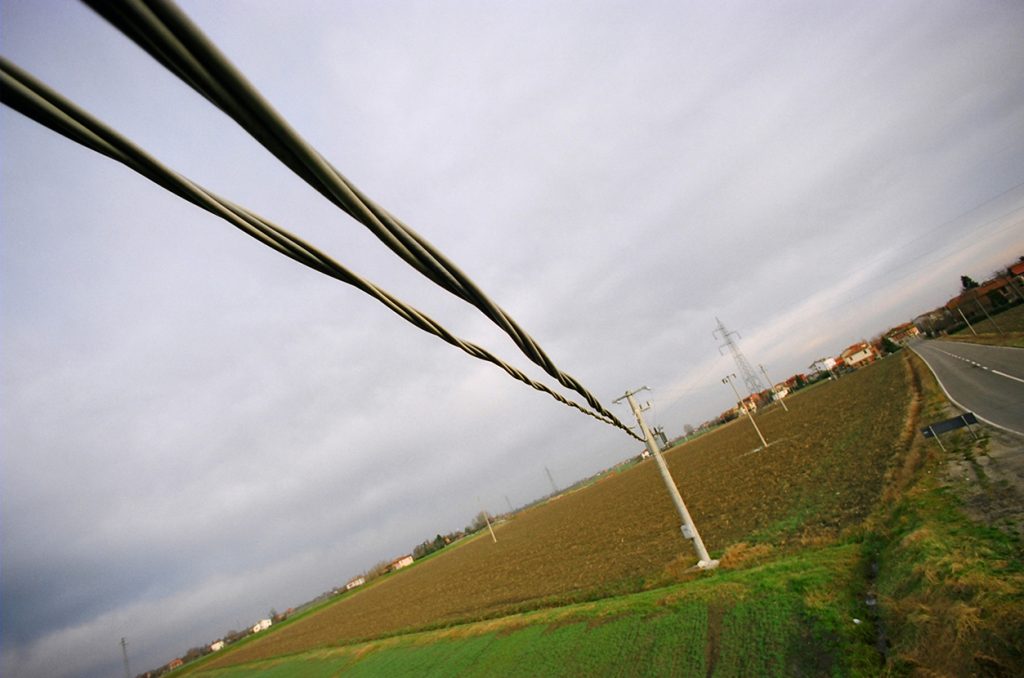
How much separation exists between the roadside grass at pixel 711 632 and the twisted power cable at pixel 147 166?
8.85 metres

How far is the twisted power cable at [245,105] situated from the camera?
58 centimetres

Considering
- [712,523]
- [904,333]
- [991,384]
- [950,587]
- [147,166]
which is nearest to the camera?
[147,166]

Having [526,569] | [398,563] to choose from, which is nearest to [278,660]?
[526,569]

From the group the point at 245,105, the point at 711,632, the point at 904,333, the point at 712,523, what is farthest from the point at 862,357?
the point at 245,105

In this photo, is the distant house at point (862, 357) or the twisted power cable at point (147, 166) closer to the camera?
the twisted power cable at point (147, 166)

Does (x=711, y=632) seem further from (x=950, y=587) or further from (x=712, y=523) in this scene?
(x=712, y=523)

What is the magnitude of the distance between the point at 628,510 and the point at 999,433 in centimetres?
2256

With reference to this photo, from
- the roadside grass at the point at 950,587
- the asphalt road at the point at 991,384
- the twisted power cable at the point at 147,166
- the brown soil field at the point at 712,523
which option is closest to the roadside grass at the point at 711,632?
the roadside grass at the point at 950,587

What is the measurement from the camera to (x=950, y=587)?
615cm

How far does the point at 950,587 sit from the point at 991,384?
2314 cm

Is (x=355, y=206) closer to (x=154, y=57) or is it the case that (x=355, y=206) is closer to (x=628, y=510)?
(x=154, y=57)

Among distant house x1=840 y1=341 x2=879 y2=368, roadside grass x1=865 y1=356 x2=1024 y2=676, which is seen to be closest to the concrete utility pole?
roadside grass x1=865 y1=356 x2=1024 y2=676

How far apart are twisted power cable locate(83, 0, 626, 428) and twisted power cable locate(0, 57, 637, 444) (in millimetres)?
241

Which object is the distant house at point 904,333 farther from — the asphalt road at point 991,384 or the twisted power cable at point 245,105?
the twisted power cable at point 245,105
